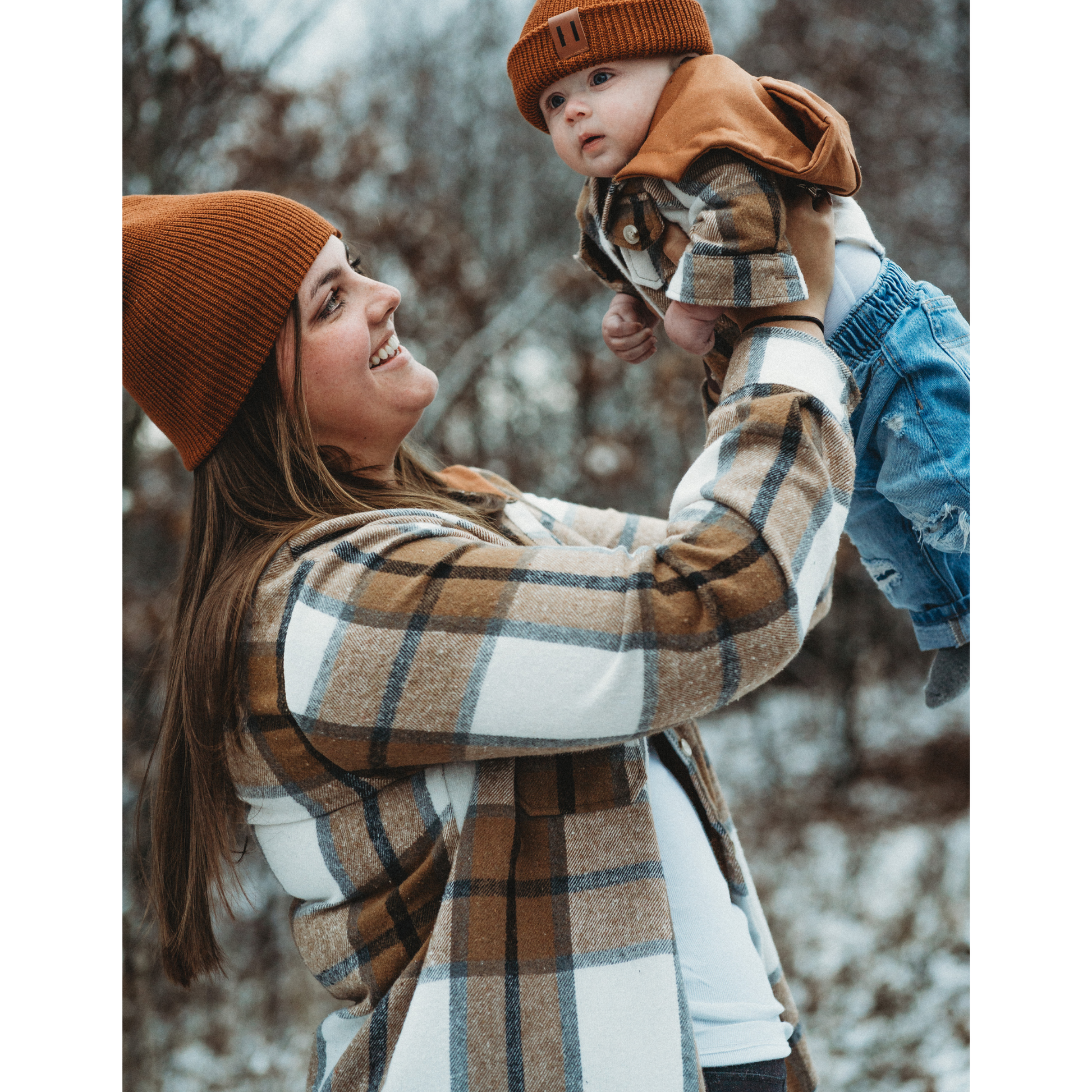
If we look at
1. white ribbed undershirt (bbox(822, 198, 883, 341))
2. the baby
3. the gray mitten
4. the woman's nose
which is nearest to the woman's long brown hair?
the woman's nose

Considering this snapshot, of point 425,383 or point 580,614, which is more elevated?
point 425,383

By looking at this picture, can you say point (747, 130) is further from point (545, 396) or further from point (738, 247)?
point (545, 396)

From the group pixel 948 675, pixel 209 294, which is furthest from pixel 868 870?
pixel 209 294

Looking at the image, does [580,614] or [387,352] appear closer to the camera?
[580,614]

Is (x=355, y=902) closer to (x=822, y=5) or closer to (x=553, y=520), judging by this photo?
(x=553, y=520)

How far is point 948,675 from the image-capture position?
5.75 ft

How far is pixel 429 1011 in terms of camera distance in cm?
116

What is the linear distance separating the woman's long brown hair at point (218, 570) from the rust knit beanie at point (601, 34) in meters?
0.54

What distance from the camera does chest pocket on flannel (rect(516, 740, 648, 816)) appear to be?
4.05ft

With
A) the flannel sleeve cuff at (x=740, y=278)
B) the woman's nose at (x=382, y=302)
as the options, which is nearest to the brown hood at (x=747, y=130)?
the flannel sleeve cuff at (x=740, y=278)

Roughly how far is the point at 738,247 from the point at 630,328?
0.40 metres

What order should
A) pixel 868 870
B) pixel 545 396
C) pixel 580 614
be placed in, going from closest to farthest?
1. pixel 580 614
2. pixel 868 870
3. pixel 545 396

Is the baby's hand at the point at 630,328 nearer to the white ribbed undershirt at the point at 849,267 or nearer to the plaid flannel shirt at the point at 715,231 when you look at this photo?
the plaid flannel shirt at the point at 715,231
